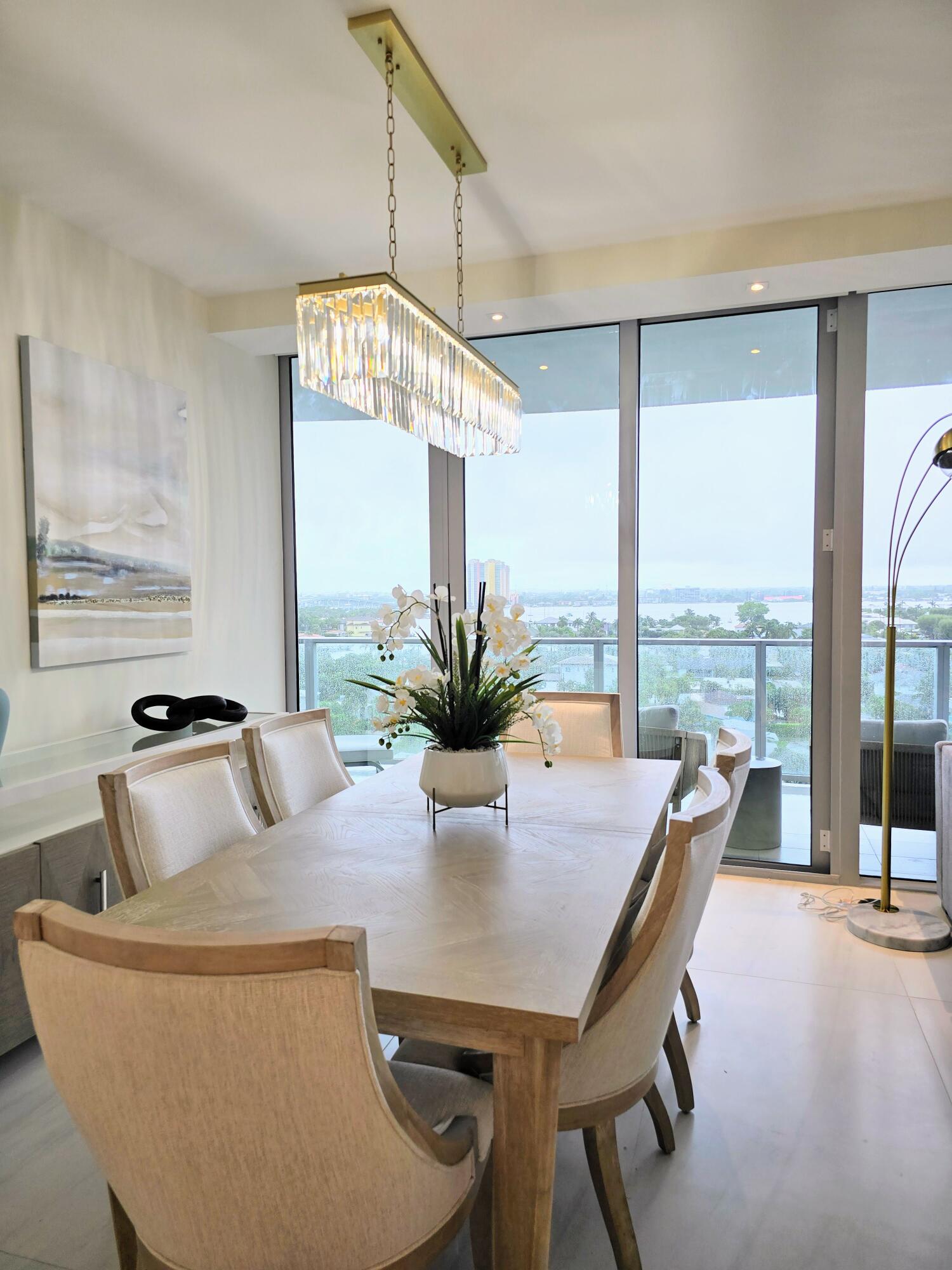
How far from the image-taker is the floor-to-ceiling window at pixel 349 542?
4.32 metres

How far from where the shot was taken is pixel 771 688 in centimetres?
377

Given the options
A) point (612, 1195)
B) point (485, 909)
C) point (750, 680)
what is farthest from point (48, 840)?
point (750, 680)

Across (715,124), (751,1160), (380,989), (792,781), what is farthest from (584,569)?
(380,989)

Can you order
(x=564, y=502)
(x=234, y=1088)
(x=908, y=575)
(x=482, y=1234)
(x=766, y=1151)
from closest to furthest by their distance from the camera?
(x=234, y=1088)
(x=482, y=1234)
(x=766, y=1151)
(x=908, y=575)
(x=564, y=502)

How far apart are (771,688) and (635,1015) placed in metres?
2.64

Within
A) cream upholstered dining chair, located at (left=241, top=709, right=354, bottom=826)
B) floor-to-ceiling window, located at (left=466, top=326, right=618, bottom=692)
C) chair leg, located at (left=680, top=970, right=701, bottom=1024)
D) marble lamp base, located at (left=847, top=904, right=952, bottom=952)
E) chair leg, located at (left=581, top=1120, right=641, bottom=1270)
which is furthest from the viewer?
floor-to-ceiling window, located at (left=466, top=326, right=618, bottom=692)

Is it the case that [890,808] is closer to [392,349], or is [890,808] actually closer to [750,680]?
[750,680]

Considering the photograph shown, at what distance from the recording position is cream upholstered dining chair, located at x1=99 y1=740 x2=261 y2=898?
5.75 ft

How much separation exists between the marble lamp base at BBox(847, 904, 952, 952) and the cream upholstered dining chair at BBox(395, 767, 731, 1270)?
190 centimetres

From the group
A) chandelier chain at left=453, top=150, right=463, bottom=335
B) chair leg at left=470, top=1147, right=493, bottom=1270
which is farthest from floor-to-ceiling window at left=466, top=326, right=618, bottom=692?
chair leg at left=470, top=1147, right=493, bottom=1270

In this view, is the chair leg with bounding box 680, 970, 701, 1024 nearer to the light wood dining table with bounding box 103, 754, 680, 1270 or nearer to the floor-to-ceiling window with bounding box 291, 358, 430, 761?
the light wood dining table with bounding box 103, 754, 680, 1270

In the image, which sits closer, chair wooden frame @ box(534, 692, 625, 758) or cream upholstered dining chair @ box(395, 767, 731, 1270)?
cream upholstered dining chair @ box(395, 767, 731, 1270)

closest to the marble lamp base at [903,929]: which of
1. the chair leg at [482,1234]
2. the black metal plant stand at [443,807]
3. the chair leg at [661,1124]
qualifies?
the chair leg at [661,1124]

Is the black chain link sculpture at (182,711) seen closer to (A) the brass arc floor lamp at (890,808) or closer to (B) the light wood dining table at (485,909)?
(B) the light wood dining table at (485,909)
